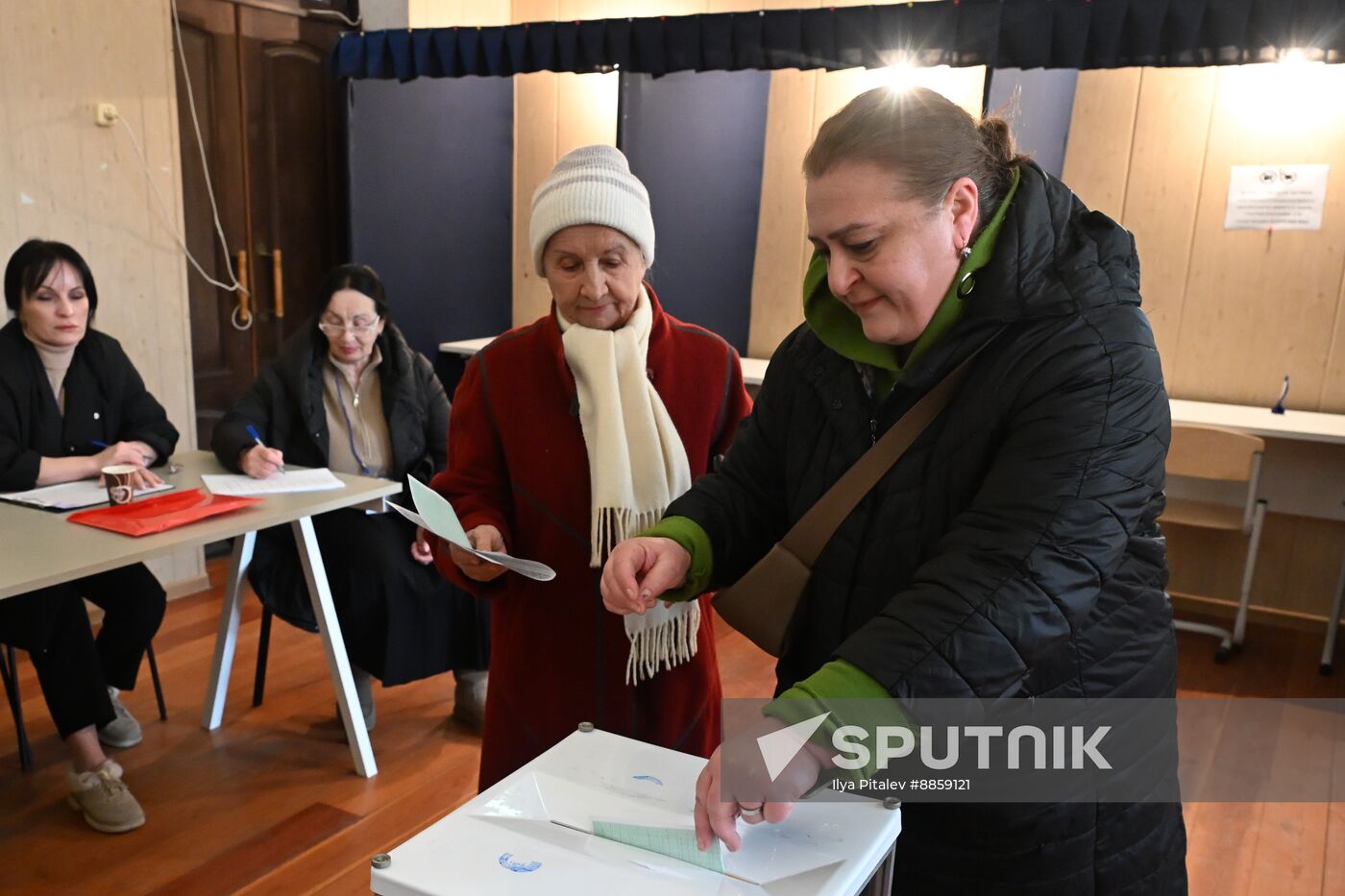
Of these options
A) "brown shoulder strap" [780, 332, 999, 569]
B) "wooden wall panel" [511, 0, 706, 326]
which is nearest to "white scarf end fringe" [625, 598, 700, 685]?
"brown shoulder strap" [780, 332, 999, 569]

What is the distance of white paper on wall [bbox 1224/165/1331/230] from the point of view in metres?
3.63

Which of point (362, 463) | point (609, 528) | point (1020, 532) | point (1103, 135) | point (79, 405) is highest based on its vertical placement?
point (1103, 135)

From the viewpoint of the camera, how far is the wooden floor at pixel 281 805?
2.19 m

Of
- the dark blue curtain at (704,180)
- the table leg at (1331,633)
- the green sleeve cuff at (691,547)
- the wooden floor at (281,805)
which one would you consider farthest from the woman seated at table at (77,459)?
the table leg at (1331,633)

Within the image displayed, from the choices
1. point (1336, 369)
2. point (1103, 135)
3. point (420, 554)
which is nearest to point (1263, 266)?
point (1336, 369)

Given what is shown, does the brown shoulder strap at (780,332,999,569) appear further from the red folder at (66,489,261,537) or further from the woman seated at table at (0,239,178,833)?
the woman seated at table at (0,239,178,833)

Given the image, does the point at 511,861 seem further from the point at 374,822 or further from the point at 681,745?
the point at 374,822

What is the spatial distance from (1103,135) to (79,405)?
Result: 3636 mm

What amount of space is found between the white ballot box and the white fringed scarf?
516 millimetres

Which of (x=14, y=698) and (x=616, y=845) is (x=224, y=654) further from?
(x=616, y=845)

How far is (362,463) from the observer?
2861 mm

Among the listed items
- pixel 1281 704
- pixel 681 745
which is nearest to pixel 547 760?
pixel 681 745

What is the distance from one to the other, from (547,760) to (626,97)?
3.77 meters

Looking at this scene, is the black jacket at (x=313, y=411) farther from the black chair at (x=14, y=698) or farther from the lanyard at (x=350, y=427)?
the black chair at (x=14, y=698)
